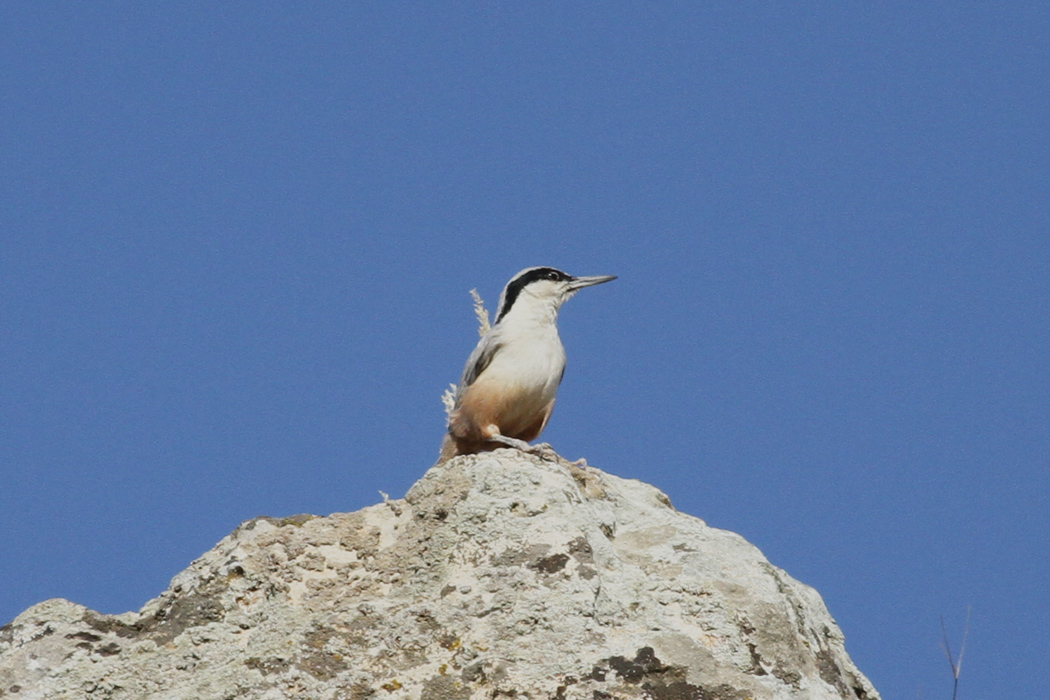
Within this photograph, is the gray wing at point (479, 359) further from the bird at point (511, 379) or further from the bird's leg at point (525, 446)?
the bird's leg at point (525, 446)

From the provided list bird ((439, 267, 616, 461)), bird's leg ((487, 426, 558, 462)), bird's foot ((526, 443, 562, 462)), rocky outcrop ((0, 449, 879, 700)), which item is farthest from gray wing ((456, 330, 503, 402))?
rocky outcrop ((0, 449, 879, 700))

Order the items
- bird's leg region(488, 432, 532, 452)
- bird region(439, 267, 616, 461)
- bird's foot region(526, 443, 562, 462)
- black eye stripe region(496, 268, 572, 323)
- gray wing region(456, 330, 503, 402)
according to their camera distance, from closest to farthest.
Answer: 1. bird's foot region(526, 443, 562, 462)
2. bird's leg region(488, 432, 532, 452)
3. bird region(439, 267, 616, 461)
4. gray wing region(456, 330, 503, 402)
5. black eye stripe region(496, 268, 572, 323)

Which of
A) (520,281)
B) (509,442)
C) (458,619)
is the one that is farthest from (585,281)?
(458,619)

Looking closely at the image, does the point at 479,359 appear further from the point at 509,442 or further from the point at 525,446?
the point at 525,446

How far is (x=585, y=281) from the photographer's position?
8.61m

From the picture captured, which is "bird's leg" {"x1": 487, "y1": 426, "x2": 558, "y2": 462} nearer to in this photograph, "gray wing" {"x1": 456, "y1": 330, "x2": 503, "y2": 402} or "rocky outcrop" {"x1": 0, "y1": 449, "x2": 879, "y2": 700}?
"gray wing" {"x1": 456, "y1": 330, "x2": 503, "y2": 402}

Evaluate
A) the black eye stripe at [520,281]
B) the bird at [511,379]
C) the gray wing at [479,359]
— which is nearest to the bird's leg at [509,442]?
the bird at [511,379]

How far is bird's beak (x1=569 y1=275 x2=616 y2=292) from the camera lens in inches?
335

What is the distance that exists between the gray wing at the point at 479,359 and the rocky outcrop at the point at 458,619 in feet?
8.01

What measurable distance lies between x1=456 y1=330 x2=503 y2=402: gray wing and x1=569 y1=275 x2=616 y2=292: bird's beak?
0.90 meters

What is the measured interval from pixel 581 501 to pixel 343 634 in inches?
41.2

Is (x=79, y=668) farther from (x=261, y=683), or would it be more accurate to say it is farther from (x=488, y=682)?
(x=488, y=682)

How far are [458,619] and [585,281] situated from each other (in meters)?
4.40

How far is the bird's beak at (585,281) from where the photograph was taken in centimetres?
851
